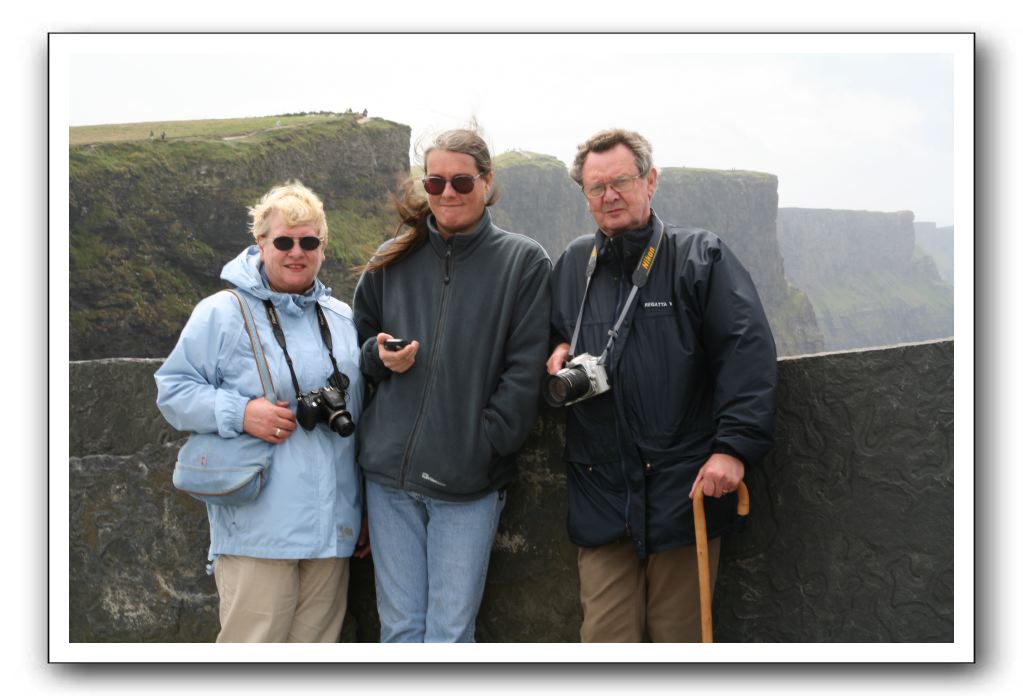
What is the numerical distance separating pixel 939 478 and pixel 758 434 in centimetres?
96

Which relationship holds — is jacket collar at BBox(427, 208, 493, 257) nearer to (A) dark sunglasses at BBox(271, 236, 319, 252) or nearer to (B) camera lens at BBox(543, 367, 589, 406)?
(A) dark sunglasses at BBox(271, 236, 319, 252)

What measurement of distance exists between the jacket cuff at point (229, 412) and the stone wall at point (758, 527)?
1160 millimetres

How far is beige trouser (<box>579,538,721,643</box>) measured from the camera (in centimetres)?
371

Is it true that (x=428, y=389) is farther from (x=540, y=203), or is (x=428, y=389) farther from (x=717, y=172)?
(x=717, y=172)

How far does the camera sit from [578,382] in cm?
350

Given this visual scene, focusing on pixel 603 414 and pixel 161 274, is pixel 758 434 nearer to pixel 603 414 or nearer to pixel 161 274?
pixel 603 414

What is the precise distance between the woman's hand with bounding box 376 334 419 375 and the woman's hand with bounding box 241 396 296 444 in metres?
0.45

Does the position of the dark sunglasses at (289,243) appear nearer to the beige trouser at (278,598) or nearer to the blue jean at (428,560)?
the blue jean at (428,560)

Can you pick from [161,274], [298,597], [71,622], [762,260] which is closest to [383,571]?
[298,597]

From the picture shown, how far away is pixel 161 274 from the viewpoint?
45.6 metres

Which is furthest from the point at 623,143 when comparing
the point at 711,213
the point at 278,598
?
the point at 711,213

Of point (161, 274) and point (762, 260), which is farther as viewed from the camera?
point (762, 260)

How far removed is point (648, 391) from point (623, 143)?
100 centimetres

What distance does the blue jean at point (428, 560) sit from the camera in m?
3.77
